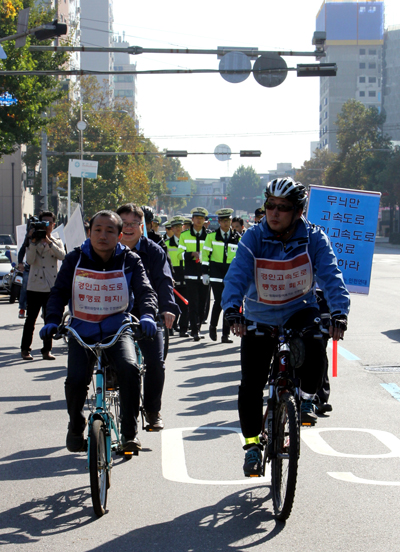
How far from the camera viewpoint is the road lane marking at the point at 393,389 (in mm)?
7965

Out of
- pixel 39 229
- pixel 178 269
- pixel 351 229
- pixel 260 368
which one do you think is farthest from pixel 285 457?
pixel 178 269

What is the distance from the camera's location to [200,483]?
5.12 metres

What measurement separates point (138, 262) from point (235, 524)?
5.60ft

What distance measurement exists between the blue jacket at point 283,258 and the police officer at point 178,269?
8.63 meters

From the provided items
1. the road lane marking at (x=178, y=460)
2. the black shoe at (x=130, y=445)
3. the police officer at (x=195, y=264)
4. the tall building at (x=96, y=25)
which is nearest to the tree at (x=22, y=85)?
the police officer at (x=195, y=264)

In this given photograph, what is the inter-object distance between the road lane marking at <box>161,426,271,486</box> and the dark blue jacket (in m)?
1.05

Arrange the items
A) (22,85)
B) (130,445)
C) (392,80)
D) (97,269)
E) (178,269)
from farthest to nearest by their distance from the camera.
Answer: (392,80) < (22,85) < (178,269) < (97,269) < (130,445)

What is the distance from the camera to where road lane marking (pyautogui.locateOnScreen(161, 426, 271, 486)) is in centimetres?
518

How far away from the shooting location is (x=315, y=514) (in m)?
4.48

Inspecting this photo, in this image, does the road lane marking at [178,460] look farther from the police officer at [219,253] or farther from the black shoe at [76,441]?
the police officer at [219,253]

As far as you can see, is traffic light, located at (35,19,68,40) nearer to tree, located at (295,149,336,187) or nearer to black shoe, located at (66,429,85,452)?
black shoe, located at (66,429,85,452)

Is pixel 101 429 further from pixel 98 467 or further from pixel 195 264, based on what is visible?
pixel 195 264

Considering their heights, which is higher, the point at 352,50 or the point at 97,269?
the point at 352,50

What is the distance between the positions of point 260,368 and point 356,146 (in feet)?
270
